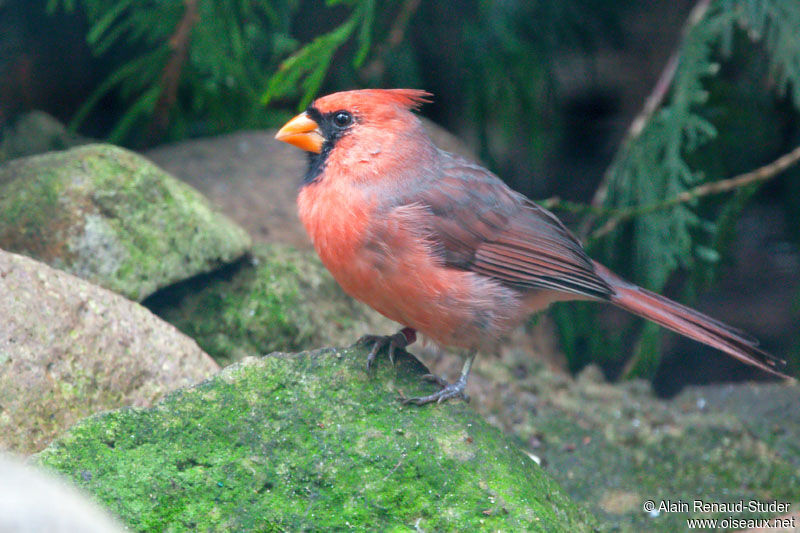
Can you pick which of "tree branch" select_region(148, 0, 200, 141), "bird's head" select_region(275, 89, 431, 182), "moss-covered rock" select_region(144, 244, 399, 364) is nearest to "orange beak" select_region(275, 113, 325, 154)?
"bird's head" select_region(275, 89, 431, 182)

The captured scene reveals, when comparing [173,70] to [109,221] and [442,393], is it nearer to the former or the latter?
[109,221]

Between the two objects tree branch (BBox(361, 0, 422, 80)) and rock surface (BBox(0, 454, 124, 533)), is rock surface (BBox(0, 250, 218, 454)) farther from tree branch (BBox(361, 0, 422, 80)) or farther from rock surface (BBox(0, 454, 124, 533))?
tree branch (BBox(361, 0, 422, 80))

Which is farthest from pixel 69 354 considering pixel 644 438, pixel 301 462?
pixel 644 438

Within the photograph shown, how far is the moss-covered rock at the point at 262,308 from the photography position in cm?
390

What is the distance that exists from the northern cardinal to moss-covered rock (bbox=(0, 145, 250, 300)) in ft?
2.40

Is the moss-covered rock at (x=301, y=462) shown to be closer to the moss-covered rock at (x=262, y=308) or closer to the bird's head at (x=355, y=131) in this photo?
the bird's head at (x=355, y=131)

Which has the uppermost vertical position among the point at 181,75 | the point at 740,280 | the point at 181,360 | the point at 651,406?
the point at 181,75

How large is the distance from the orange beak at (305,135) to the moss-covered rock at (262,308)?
92 cm

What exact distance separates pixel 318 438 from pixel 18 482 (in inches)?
54.9

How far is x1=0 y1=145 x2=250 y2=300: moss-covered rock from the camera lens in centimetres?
355

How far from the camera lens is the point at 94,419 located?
102 inches

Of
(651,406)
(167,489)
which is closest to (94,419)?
(167,489)

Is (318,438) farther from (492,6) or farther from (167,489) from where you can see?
(492,6)

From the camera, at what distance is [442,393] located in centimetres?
302
